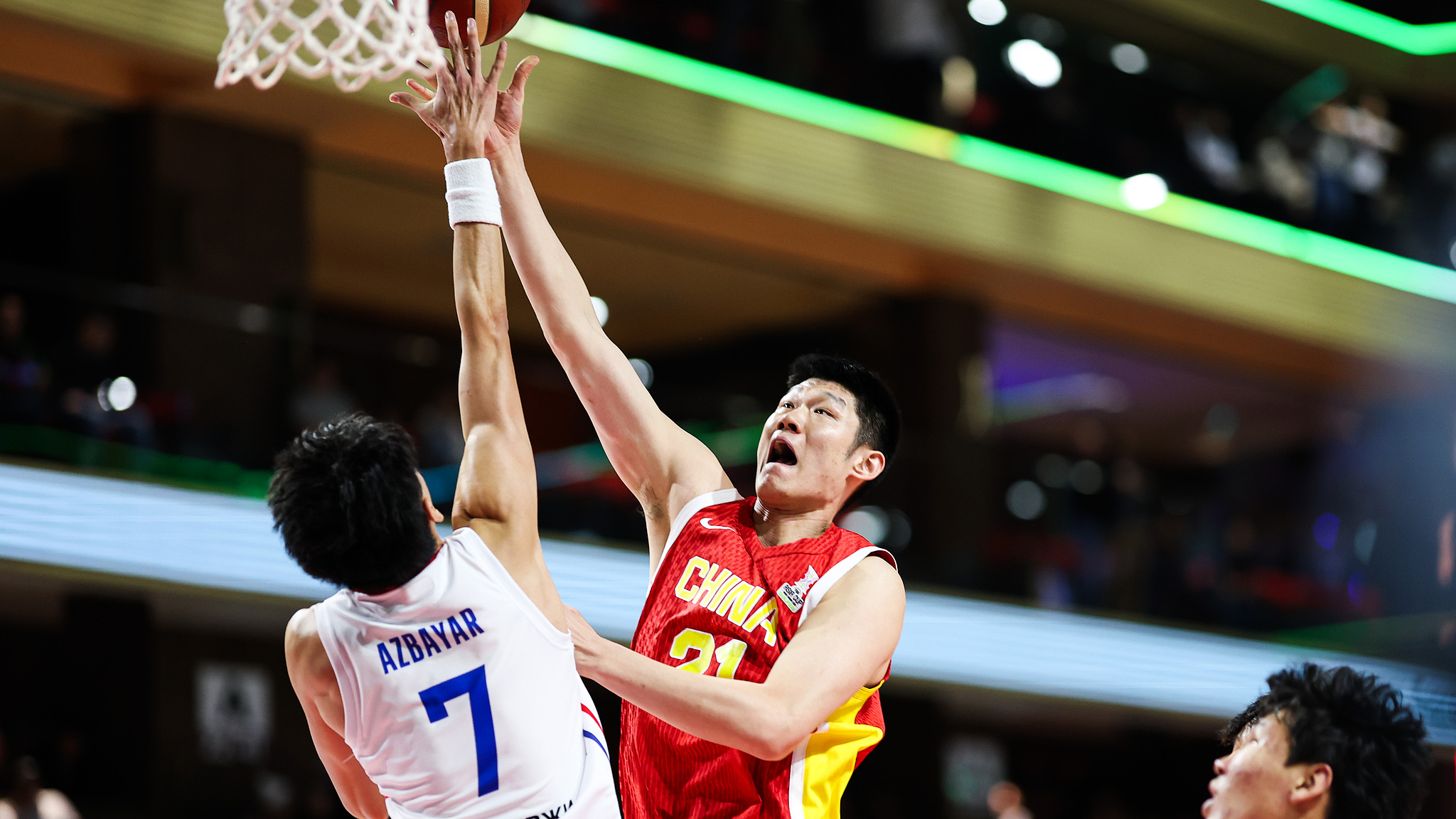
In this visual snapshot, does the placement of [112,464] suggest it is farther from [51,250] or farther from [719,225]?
[719,225]

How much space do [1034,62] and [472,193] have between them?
13.6 meters

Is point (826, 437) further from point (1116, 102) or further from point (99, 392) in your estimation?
point (1116, 102)

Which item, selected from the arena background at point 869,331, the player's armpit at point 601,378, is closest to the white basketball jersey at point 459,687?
the player's armpit at point 601,378

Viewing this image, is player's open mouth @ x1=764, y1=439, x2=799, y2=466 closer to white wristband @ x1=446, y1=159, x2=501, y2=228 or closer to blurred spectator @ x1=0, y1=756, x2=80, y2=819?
white wristband @ x1=446, y1=159, x2=501, y2=228

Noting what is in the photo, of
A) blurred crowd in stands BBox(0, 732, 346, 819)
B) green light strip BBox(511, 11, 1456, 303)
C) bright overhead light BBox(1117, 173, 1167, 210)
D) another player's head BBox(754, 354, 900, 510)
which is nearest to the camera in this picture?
another player's head BBox(754, 354, 900, 510)

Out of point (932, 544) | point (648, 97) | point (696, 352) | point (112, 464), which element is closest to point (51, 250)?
point (112, 464)

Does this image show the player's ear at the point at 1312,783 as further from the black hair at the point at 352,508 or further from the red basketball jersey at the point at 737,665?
the black hair at the point at 352,508

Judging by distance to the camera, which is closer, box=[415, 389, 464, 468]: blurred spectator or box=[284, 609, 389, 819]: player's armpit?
box=[284, 609, 389, 819]: player's armpit

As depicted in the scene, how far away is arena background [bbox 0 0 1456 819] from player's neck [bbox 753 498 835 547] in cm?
471

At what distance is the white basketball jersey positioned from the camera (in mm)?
2982

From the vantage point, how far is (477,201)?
3.39 meters

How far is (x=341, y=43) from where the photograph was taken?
3.89 meters

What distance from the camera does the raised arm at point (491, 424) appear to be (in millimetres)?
3129

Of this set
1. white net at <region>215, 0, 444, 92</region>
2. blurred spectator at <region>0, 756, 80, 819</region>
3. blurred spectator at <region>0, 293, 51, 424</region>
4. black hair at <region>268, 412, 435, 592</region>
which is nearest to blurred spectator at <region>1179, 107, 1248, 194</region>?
blurred spectator at <region>0, 293, 51, 424</region>
